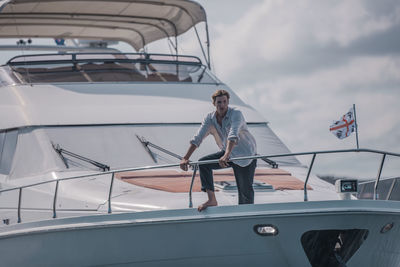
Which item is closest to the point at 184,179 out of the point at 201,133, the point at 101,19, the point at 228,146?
the point at 201,133

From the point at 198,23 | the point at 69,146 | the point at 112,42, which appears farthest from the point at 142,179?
the point at 112,42

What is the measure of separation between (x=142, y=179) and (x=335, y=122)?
2.06m

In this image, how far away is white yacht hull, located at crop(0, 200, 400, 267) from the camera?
257 inches

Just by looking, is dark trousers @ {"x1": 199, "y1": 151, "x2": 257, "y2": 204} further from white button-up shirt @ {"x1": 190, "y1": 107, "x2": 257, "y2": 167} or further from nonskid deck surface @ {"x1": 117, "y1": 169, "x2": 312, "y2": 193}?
nonskid deck surface @ {"x1": 117, "y1": 169, "x2": 312, "y2": 193}

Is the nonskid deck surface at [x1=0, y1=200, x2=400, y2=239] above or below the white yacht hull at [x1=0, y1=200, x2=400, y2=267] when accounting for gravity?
above

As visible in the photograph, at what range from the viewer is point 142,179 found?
788 cm

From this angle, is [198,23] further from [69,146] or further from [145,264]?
[145,264]

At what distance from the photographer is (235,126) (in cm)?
680

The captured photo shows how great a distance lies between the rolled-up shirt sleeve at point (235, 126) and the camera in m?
6.75

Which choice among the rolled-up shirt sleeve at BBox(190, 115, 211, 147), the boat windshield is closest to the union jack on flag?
the rolled-up shirt sleeve at BBox(190, 115, 211, 147)

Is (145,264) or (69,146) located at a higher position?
(69,146)

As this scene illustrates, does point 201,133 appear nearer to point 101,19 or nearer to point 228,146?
point 228,146

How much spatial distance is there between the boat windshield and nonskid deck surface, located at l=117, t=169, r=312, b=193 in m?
2.56

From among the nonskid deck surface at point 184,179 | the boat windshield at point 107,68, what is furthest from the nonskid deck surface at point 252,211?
the boat windshield at point 107,68
